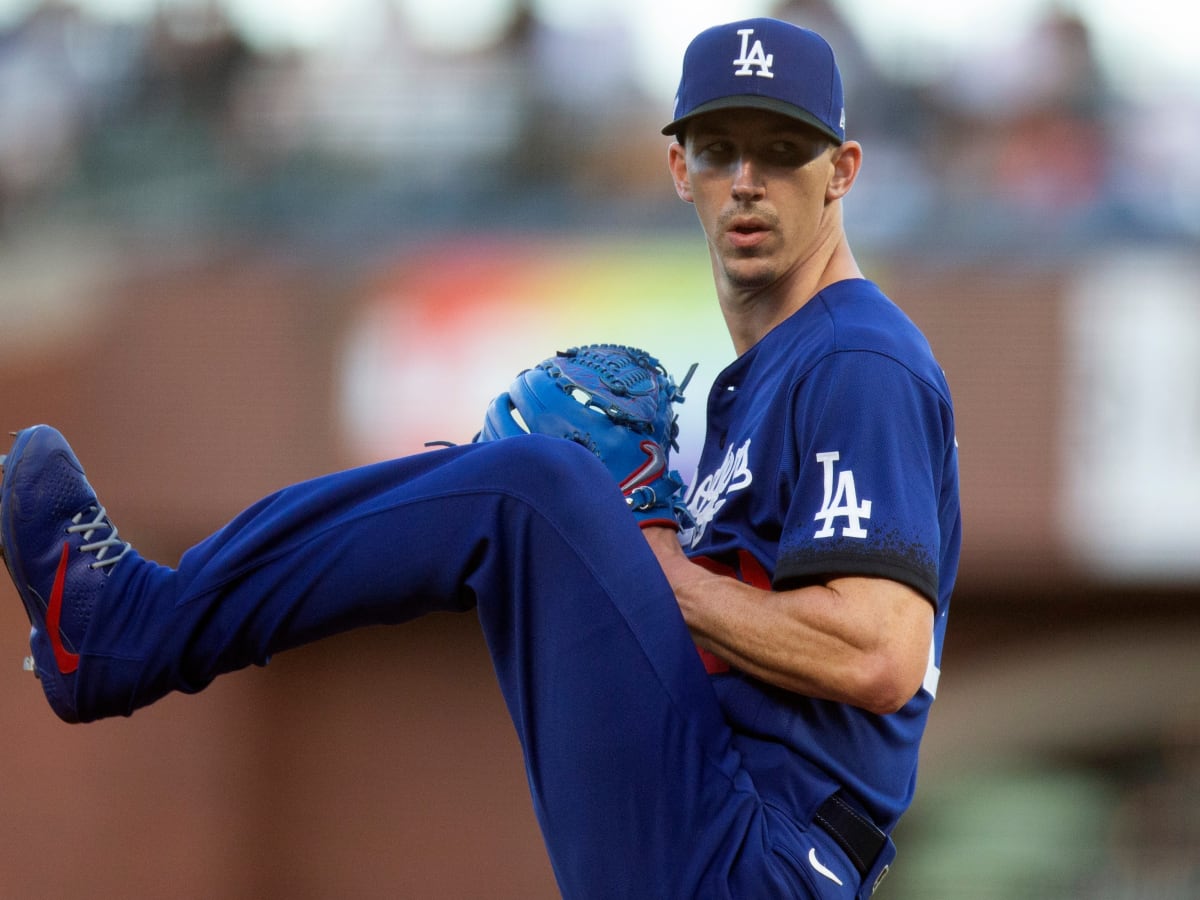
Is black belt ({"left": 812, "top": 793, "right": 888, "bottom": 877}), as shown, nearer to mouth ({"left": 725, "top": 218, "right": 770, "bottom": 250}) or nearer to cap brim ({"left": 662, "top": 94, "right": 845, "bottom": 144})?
mouth ({"left": 725, "top": 218, "right": 770, "bottom": 250})

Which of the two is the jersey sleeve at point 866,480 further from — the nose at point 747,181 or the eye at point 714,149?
the eye at point 714,149

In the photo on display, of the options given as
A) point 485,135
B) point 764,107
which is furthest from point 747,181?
point 485,135

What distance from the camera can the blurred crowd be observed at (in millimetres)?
7750

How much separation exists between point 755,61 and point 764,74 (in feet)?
0.11

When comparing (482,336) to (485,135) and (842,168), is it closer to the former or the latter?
(485,135)

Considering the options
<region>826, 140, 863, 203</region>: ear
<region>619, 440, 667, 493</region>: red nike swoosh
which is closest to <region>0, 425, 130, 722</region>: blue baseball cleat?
<region>619, 440, 667, 493</region>: red nike swoosh

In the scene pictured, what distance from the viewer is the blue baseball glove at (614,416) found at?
3.12 m

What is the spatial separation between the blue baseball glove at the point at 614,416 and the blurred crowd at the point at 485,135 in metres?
4.46

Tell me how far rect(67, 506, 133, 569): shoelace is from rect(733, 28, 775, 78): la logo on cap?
1.38 m

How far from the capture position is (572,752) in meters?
2.85

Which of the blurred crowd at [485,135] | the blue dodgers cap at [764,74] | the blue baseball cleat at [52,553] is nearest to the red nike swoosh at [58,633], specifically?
the blue baseball cleat at [52,553]

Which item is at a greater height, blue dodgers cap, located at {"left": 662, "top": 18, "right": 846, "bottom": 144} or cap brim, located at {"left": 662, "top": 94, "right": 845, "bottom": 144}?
blue dodgers cap, located at {"left": 662, "top": 18, "right": 846, "bottom": 144}

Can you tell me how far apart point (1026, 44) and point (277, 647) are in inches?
248

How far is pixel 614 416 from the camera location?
3.16 metres
